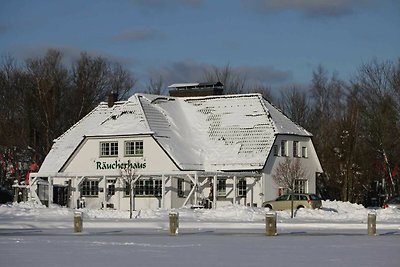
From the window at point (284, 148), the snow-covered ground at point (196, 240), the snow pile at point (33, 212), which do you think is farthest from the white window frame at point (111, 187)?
the window at point (284, 148)

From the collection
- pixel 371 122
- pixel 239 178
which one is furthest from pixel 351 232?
pixel 371 122

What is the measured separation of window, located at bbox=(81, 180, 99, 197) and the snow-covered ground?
10850 millimetres

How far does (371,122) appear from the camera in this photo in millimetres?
77000

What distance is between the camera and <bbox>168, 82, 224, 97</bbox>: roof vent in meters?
73.6

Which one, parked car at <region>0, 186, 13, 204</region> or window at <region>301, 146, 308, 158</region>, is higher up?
window at <region>301, 146, 308, 158</region>

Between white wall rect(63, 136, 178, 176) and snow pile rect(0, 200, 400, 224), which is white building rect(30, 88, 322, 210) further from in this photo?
snow pile rect(0, 200, 400, 224)

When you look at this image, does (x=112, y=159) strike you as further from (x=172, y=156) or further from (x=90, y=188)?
(x=172, y=156)

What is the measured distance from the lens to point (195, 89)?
7412cm

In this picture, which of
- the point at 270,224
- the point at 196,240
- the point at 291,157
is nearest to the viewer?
the point at 196,240

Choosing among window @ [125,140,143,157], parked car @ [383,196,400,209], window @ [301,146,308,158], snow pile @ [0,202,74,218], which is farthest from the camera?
window @ [301,146,308,158]

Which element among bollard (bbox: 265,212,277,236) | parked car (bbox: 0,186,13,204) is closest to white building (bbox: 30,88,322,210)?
parked car (bbox: 0,186,13,204)

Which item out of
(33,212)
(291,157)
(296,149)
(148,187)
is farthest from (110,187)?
(296,149)

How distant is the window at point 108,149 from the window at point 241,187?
8564 millimetres

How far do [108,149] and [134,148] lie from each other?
199cm
